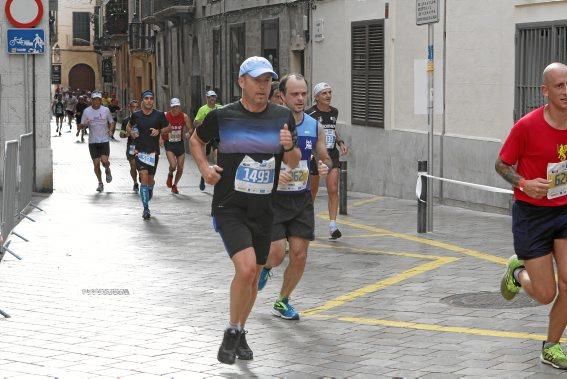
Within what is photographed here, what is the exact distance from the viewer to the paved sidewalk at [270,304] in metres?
7.90

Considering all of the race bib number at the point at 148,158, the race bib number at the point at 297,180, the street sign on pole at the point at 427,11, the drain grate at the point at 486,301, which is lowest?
the drain grate at the point at 486,301

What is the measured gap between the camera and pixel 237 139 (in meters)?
8.05

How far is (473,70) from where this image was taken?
61.5 ft

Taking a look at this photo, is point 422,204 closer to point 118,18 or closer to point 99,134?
point 99,134

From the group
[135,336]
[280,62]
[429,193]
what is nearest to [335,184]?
[429,193]

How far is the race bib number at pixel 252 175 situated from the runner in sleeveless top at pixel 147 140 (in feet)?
33.3

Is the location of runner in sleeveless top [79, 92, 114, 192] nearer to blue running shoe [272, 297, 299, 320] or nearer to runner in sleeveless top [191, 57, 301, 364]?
blue running shoe [272, 297, 299, 320]

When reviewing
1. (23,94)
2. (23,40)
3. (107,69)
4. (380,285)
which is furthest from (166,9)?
(107,69)

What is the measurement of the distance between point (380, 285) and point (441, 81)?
5.53 metres

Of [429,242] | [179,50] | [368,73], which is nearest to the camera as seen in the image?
[429,242]

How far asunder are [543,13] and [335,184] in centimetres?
407

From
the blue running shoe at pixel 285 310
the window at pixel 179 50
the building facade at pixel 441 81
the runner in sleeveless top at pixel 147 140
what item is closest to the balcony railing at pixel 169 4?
the window at pixel 179 50

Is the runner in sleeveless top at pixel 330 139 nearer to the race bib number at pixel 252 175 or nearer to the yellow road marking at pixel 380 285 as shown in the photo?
the yellow road marking at pixel 380 285

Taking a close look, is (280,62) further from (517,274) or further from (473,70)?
(517,274)
